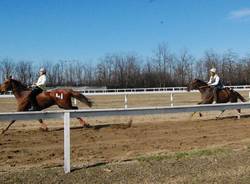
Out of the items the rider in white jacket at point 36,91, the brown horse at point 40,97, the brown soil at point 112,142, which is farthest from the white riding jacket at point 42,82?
the brown soil at point 112,142

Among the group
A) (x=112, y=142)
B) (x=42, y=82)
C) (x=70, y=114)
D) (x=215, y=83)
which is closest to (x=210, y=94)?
(x=215, y=83)

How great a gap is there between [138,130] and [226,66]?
90.5m

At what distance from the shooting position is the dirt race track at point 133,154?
8.46 m

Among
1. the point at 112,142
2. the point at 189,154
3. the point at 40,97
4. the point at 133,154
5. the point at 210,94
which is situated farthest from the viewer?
the point at 210,94

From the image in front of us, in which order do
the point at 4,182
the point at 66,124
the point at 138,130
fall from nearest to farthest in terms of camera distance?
the point at 4,182 → the point at 66,124 → the point at 138,130

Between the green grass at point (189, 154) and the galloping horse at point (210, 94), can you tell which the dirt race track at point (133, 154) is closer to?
the green grass at point (189, 154)

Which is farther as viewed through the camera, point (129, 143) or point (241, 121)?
point (241, 121)

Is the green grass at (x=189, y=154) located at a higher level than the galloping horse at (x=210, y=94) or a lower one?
lower

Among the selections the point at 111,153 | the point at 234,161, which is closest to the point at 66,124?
the point at 111,153

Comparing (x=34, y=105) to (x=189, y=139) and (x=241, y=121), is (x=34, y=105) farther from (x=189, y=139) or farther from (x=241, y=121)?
(x=241, y=121)

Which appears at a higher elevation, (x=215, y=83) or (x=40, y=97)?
(x=215, y=83)

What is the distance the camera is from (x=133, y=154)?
36.2ft

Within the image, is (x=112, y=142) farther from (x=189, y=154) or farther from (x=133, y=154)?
(x=189, y=154)

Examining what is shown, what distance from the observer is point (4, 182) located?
7.97m
